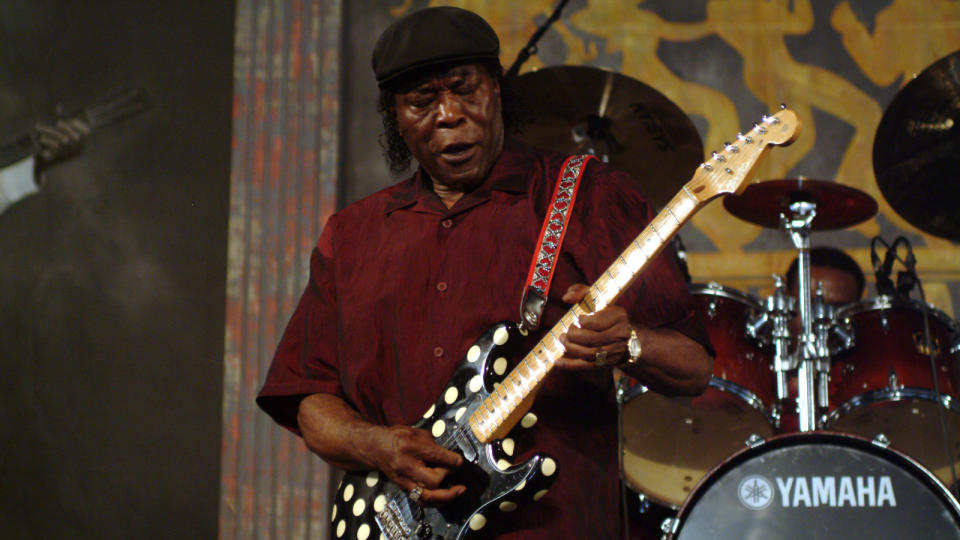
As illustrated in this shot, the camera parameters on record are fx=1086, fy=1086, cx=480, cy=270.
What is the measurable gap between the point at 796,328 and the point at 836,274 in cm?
80

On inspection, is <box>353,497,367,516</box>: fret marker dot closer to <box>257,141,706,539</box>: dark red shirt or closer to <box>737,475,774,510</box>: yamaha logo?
<box>257,141,706,539</box>: dark red shirt

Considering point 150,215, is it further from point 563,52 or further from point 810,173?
point 810,173

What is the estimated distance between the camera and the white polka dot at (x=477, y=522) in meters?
1.98

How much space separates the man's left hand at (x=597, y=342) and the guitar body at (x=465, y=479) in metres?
0.18

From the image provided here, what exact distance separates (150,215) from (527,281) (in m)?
3.40

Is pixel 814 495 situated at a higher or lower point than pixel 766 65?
lower

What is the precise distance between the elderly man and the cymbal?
164 cm

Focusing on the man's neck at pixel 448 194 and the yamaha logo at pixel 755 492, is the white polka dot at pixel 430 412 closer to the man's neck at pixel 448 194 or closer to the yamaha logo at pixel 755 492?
the man's neck at pixel 448 194

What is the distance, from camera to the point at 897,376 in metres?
3.78

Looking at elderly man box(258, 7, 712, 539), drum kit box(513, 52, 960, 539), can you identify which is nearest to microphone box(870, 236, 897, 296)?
drum kit box(513, 52, 960, 539)

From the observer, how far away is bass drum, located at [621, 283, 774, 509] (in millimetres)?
3840

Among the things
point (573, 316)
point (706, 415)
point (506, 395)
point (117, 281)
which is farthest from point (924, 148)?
point (117, 281)

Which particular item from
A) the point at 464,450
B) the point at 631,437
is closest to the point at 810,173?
the point at 631,437

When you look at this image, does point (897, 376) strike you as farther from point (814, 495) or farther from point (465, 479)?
point (465, 479)
